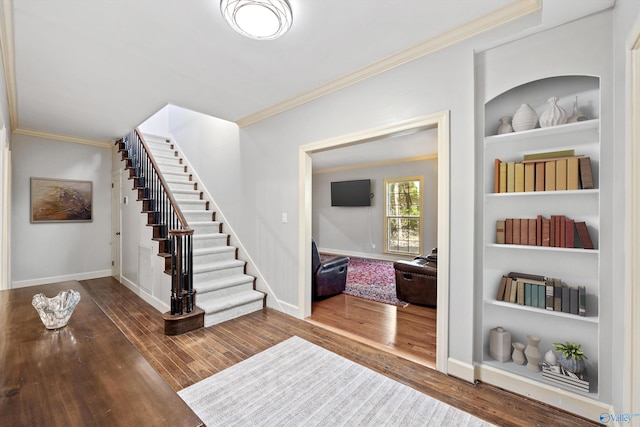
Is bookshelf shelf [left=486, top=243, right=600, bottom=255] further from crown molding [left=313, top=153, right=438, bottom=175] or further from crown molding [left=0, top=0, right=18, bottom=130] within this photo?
crown molding [left=313, top=153, right=438, bottom=175]

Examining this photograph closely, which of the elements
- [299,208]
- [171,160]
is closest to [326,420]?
[299,208]

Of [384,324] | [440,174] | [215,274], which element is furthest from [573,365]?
[215,274]

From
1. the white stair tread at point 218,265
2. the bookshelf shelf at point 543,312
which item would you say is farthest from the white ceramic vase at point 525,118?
the white stair tread at point 218,265

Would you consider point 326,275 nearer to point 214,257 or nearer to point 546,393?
point 214,257

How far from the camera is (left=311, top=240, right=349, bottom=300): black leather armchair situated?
393 cm

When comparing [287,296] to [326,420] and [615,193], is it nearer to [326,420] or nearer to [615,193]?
[326,420]

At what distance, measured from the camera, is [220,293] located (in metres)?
3.56

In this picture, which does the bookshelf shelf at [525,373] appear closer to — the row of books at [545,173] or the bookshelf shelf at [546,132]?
the row of books at [545,173]

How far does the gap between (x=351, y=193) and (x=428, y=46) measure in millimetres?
5628

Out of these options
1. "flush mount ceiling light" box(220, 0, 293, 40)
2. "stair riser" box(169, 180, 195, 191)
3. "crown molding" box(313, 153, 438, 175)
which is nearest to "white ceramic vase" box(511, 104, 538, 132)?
"flush mount ceiling light" box(220, 0, 293, 40)

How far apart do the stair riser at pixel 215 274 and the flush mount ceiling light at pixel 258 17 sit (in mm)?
2854

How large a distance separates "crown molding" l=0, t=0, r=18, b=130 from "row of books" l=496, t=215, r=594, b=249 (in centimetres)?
384

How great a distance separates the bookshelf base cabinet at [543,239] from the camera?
1.85m

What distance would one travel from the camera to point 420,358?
2.45 meters
